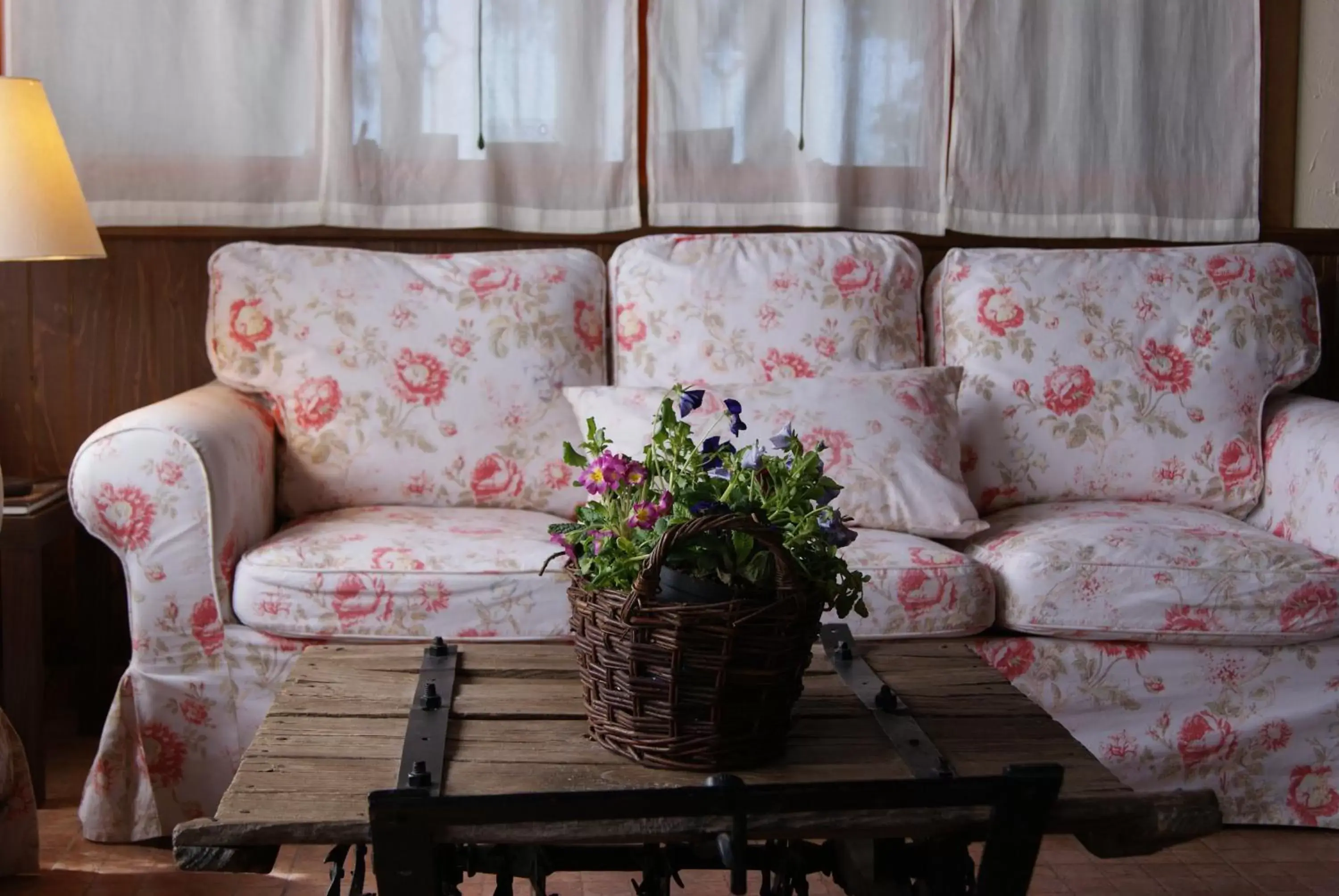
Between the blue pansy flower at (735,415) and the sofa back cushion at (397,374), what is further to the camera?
the sofa back cushion at (397,374)

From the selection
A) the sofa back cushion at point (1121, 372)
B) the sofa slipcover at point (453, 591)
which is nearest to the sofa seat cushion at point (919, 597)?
the sofa slipcover at point (453, 591)

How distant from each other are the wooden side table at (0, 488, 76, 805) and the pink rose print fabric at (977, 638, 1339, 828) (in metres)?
1.48

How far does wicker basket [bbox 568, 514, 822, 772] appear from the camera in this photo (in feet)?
4.15

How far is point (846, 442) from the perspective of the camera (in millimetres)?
2471

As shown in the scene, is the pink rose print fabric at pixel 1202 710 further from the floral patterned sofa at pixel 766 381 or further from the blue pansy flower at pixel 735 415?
the blue pansy flower at pixel 735 415

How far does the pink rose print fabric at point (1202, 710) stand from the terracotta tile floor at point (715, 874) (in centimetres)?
9

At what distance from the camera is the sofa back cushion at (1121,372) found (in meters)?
2.73

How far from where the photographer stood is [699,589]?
4.25 ft

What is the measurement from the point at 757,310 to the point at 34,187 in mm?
1253

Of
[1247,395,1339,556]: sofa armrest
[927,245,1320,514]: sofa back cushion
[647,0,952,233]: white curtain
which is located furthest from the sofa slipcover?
[647,0,952,233]: white curtain

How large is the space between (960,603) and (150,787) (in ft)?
4.14

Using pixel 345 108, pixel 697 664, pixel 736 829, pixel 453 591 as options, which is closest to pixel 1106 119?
pixel 345 108

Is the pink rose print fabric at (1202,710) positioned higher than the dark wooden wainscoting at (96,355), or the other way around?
the dark wooden wainscoting at (96,355)

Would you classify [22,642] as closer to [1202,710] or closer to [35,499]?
[35,499]
